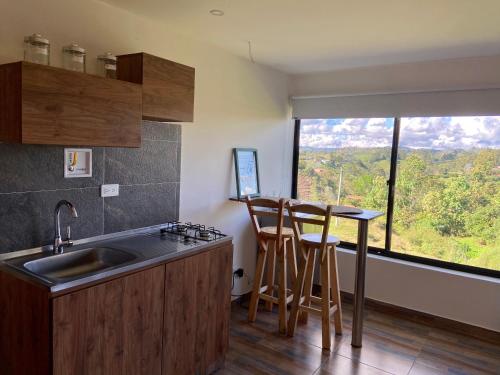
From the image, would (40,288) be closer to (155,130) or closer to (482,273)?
(155,130)

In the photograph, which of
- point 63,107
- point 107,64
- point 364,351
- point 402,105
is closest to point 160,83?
point 107,64

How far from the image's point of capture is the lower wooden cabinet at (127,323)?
1675mm

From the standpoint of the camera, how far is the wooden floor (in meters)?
2.70

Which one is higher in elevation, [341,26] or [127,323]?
[341,26]

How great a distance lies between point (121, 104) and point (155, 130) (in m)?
0.58

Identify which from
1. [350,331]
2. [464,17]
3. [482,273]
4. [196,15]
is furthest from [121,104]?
[482,273]

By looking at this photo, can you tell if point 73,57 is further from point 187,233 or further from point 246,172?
point 246,172

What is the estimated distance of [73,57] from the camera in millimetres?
2051

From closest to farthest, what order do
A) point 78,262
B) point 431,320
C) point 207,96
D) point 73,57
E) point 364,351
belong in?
point 73,57, point 78,262, point 364,351, point 207,96, point 431,320

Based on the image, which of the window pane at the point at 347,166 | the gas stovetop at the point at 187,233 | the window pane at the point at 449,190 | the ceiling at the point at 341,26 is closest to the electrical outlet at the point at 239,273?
the window pane at the point at 347,166

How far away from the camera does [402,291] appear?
3.63 m

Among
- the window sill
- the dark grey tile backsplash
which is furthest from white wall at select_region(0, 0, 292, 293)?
the window sill

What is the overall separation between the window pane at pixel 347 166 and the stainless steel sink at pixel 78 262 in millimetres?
2342

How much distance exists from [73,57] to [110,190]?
0.80 meters
